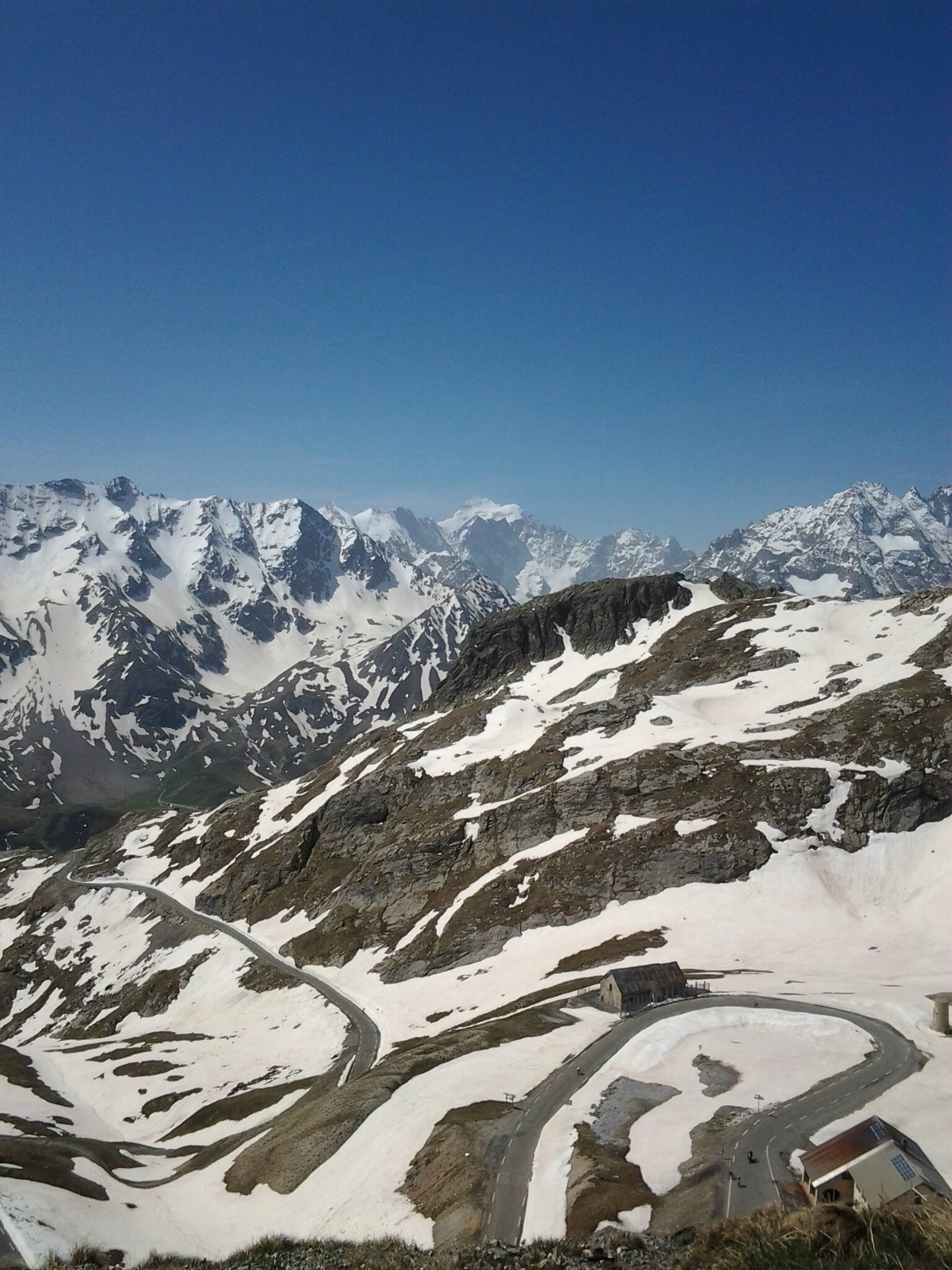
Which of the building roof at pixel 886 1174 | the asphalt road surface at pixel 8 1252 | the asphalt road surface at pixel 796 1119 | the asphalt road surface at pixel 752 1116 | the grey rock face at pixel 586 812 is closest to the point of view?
the building roof at pixel 886 1174

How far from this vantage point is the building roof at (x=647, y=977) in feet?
197

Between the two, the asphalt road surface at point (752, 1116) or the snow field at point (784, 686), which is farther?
the snow field at point (784, 686)

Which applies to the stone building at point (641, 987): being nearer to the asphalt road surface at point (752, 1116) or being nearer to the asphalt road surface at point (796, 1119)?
the asphalt road surface at point (752, 1116)

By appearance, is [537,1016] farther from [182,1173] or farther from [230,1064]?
[230,1064]

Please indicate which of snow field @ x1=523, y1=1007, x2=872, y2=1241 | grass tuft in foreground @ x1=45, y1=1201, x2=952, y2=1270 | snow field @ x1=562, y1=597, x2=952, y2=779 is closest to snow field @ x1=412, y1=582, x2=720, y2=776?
snow field @ x1=562, y1=597, x2=952, y2=779

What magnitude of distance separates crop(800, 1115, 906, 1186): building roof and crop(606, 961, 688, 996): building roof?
33.8m

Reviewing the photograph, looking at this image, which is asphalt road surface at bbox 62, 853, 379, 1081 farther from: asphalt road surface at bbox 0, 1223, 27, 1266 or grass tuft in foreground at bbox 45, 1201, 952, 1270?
grass tuft in foreground at bbox 45, 1201, 952, 1270

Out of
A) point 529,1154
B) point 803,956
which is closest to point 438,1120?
point 529,1154

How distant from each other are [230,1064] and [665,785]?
66304 mm

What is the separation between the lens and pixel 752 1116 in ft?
125

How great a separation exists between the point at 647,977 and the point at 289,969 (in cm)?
6586

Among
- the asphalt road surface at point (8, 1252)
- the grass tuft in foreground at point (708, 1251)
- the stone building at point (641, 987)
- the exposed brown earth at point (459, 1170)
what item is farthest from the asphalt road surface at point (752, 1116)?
the asphalt road surface at point (8, 1252)

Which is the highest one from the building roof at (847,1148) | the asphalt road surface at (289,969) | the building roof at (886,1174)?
the building roof at (886,1174)

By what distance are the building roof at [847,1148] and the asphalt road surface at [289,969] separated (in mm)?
51185
